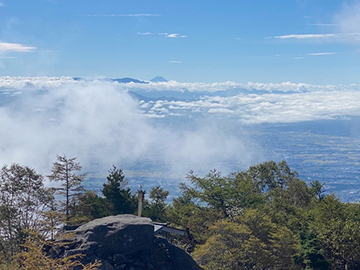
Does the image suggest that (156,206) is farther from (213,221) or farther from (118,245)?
(118,245)

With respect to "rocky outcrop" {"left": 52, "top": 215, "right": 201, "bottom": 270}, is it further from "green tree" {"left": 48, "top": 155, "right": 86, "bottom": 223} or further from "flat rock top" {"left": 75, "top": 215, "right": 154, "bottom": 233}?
"green tree" {"left": 48, "top": 155, "right": 86, "bottom": 223}

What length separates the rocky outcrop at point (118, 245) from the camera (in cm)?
2117

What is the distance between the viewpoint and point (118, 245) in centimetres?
2141

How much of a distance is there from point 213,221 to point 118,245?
1335 cm

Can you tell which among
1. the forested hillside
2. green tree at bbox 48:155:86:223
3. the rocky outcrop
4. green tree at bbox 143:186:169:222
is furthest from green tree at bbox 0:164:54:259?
green tree at bbox 143:186:169:222

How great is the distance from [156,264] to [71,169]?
1455 cm

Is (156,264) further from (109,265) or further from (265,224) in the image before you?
(265,224)

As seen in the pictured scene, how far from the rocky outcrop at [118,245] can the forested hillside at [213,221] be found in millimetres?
1025

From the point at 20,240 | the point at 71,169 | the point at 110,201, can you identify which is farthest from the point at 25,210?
the point at 110,201

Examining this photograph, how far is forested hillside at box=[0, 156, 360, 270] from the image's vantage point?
26016mm

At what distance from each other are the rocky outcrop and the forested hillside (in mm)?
1025

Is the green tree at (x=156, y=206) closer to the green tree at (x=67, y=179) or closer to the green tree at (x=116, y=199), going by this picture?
the green tree at (x=116, y=199)

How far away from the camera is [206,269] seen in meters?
24.5

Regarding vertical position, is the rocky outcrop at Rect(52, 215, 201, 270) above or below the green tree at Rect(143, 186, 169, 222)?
above
